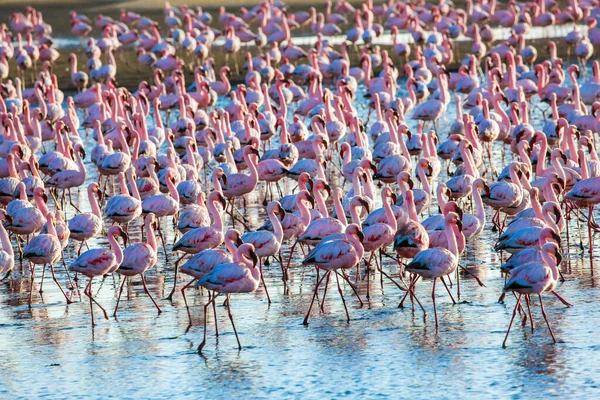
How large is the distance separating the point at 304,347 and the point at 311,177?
232 inches

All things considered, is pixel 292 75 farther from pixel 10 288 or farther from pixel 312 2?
pixel 312 2

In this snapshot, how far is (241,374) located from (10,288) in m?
4.16

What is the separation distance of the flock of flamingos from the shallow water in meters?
0.25

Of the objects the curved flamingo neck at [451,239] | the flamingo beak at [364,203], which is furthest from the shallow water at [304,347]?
the flamingo beak at [364,203]

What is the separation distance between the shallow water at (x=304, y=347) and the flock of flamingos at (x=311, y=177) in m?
0.25

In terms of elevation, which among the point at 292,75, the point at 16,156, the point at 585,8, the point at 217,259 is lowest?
the point at 217,259

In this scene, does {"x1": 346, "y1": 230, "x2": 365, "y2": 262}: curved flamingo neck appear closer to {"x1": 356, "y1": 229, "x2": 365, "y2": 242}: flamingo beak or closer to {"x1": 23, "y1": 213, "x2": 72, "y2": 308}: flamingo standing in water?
{"x1": 356, "y1": 229, "x2": 365, "y2": 242}: flamingo beak

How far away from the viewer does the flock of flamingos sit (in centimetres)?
1070

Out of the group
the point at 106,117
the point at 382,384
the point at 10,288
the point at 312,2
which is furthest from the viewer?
the point at 312,2

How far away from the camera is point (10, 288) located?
12.1m

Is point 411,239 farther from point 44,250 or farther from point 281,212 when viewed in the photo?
point 44,250

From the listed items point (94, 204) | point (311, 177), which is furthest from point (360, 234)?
point (311, 177)

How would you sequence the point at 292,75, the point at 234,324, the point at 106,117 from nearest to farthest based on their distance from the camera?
the point at 234,324, the point at 106,117, the point at 292,75

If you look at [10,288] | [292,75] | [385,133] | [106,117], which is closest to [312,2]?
[292,75]
